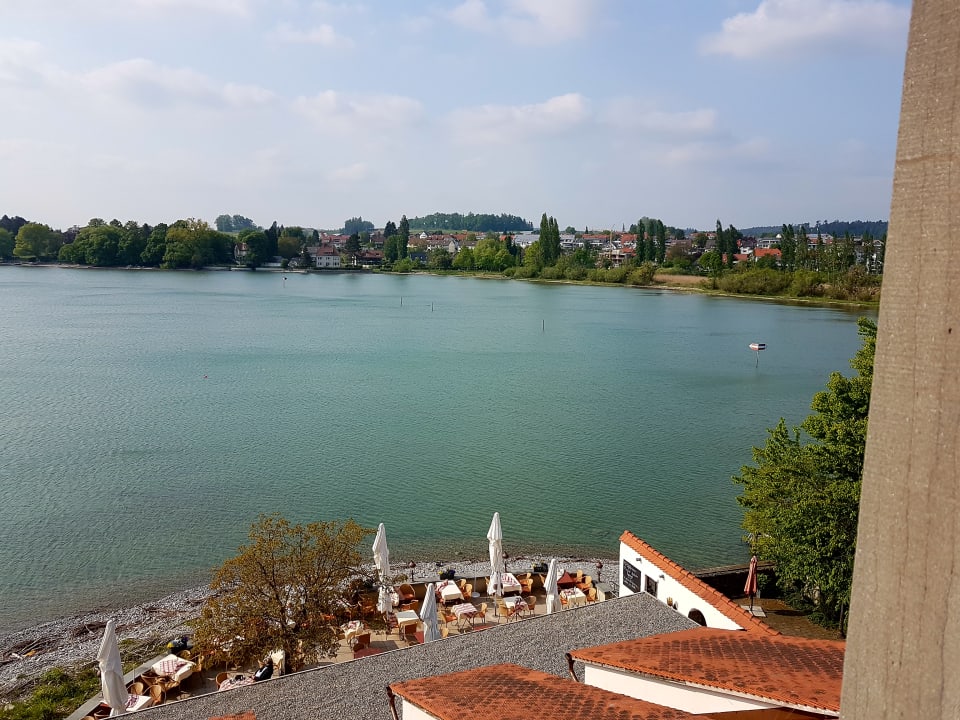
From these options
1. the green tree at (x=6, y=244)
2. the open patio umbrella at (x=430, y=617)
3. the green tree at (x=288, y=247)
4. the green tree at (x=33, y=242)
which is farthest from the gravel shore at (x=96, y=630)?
the green tree at (x=6, y=244)

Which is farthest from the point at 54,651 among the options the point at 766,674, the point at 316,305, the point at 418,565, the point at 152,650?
the point at 316,305

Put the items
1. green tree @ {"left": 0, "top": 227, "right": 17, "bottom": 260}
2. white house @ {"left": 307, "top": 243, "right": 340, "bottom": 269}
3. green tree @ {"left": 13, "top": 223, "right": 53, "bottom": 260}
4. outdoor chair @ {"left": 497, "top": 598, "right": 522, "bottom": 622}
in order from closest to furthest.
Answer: outdoor chair @ {"left": 497, "top": 598, "right": 522, "bottom": 622} < green tree @ {"left": 13, "top": 223, "right": 53, "bottom": 260} < green tree @ {"left": 0, "top": 227, "right": 17, "bottom": 260} < white house @ {"left": 307, "top": 243, "right": 340, "bottom": 269}

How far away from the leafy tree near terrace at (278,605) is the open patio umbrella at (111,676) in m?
1.09

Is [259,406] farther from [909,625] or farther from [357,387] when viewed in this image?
[909,625]

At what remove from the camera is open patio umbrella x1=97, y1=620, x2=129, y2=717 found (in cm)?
1002

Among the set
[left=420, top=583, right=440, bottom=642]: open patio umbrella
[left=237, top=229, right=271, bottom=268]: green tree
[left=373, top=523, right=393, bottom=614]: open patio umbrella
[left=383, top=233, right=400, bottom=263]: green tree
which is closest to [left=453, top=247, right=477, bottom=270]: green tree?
[left=383, top=233, right=400, bottom=263]: green tree

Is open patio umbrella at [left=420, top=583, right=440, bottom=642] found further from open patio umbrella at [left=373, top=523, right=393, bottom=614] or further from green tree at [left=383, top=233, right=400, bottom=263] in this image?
green tree at [left=383, top=233, right=400, bottom=263]

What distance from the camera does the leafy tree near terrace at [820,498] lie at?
1288 centimetres

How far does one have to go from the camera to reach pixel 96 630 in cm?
1473

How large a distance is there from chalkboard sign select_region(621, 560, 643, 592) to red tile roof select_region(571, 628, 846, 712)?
14.2 feet

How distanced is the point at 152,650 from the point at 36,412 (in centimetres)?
2457

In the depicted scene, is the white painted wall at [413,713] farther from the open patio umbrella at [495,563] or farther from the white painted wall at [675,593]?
the open patio umbrella at [495,563]

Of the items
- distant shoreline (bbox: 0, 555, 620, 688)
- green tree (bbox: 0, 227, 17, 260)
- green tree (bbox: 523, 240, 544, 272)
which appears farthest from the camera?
green tree (bbox: 0, 227, 17, 260)

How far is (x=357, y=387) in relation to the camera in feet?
132
